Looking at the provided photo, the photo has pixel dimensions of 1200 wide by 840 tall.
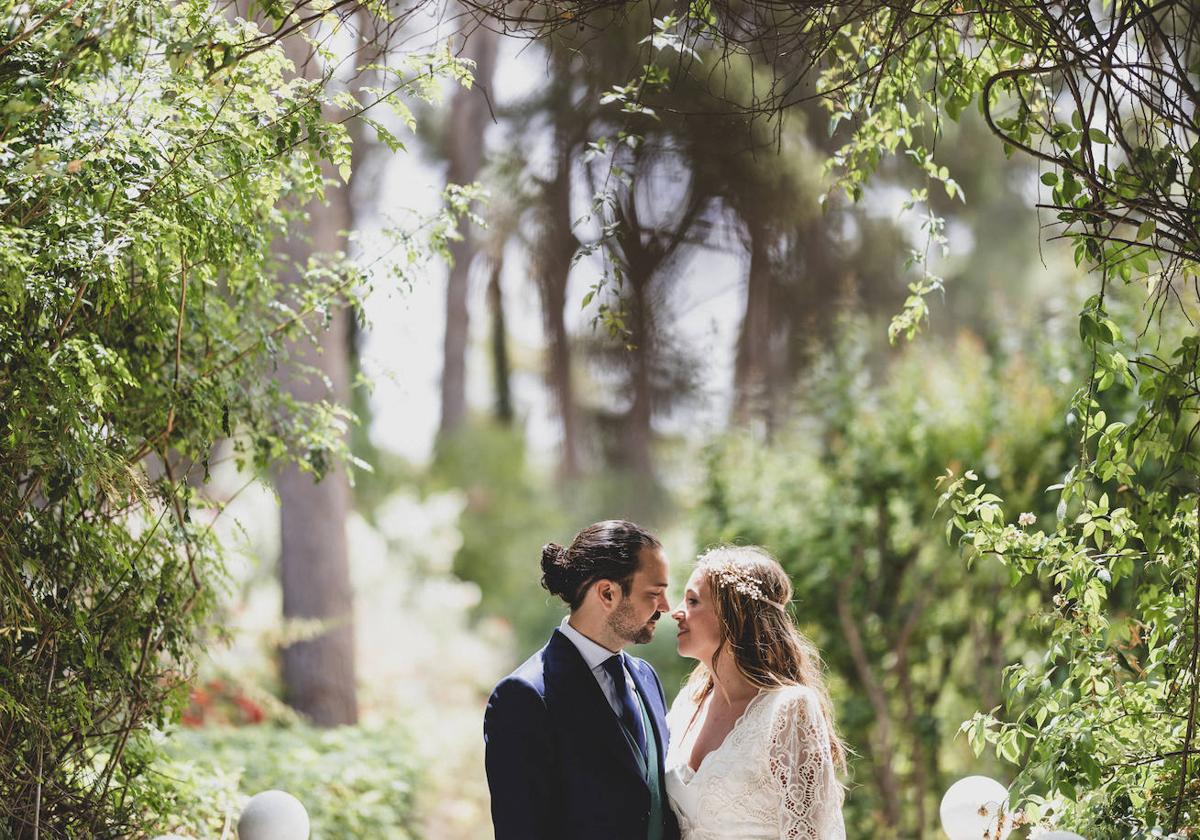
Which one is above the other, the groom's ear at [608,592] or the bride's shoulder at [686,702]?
the groom's ear at [608,592]

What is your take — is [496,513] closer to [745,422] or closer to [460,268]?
[460,268]

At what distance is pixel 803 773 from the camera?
8.41 feet

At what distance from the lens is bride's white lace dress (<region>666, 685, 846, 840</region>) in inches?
99.9

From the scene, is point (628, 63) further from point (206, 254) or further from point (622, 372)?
point (206, 254)

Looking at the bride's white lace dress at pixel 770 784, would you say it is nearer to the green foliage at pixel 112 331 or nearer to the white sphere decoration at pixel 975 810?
the white sphere decoration at pixel 975 810

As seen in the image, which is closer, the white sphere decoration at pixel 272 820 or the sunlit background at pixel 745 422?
the white sphere decoration at pixel 272 820

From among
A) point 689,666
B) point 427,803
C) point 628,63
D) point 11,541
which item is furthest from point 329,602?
point 11,541

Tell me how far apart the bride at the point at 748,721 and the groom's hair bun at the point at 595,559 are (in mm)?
291

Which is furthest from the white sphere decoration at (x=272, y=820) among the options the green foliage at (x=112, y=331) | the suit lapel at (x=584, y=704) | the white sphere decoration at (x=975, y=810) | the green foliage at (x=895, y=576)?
the green foliage at (x=895, y=576)

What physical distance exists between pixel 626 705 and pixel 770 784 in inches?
14.9

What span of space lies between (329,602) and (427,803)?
169 cm

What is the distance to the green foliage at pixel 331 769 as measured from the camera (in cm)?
507

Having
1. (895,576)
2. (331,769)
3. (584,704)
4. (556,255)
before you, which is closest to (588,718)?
(584,704)

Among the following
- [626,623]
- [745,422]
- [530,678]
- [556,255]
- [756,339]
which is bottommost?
[530,678]
